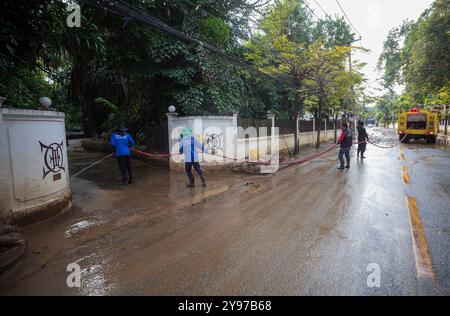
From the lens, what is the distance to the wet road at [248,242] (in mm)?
2926

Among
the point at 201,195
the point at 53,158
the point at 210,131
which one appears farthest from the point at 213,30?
the point at 53,158

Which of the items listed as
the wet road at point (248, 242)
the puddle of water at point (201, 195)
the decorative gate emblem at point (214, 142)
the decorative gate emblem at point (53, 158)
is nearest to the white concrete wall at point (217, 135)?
the decorative gate emblem at point (214, 142)

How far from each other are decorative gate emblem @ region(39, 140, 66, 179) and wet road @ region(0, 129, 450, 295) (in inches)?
37.5

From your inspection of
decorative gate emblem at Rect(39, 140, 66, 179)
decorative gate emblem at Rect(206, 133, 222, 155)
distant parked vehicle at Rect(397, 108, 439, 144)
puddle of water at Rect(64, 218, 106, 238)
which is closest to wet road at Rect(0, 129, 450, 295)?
puddle of water at Rect(64, 218, 106, 238)

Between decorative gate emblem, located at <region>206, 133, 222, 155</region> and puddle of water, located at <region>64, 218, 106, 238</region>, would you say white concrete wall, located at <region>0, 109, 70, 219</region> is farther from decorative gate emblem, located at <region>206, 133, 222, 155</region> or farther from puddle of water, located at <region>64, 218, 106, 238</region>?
decorative gate emblem, located at <region>206, 133, 222, 155</region>

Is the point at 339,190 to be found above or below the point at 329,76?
below

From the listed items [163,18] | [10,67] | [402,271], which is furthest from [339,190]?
[163,18]

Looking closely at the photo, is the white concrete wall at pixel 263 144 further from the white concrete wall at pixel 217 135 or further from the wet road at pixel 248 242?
the wet road at pixel 248 242

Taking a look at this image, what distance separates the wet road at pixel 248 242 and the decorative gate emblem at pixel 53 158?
37.5 inches

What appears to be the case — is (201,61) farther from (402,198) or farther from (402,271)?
(402,271)

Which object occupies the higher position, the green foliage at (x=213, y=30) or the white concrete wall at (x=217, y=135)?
the green foliage at (x=213, y=30)
